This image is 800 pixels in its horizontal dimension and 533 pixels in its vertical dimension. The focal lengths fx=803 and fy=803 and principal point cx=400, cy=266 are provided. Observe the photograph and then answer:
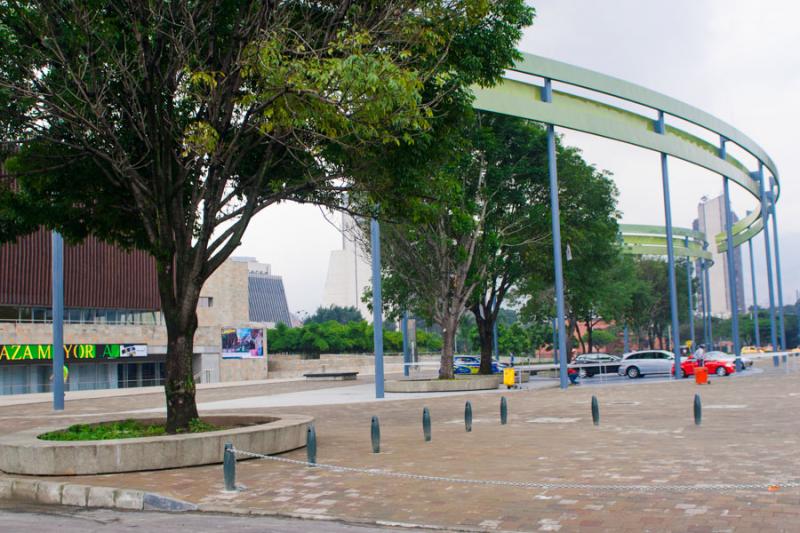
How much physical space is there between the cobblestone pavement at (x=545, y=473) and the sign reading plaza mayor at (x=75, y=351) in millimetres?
33004

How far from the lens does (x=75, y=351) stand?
4953 cm

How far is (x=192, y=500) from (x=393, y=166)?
7.27m

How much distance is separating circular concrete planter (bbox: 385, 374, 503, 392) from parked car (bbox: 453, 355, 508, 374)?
13915 millimetres

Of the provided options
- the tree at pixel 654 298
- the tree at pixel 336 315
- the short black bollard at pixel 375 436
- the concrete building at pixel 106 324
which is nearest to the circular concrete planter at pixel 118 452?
the short black bollard at pixel 375 436

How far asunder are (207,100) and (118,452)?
5.76 meters

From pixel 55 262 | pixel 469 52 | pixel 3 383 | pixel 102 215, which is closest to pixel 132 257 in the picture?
pixel 3 383

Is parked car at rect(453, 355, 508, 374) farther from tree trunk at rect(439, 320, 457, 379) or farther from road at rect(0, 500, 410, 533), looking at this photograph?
road at rect(0, 500, 410, 533)

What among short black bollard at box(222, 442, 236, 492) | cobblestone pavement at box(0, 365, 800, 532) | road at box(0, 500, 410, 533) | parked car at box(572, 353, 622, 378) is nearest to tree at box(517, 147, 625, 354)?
parked car at box(572, 353, 622, 378)

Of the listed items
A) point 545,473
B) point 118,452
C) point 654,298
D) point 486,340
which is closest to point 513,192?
point 486,340

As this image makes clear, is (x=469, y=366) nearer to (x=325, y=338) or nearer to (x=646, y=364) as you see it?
(x=646, y=364)

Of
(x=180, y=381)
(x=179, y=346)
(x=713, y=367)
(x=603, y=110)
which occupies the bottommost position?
(x=713, y=367)

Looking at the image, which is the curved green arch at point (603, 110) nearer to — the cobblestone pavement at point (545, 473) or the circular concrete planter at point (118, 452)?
the cobblestone pavement at point (545, 473)

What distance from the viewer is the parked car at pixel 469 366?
48.4 metres

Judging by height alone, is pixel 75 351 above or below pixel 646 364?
above
